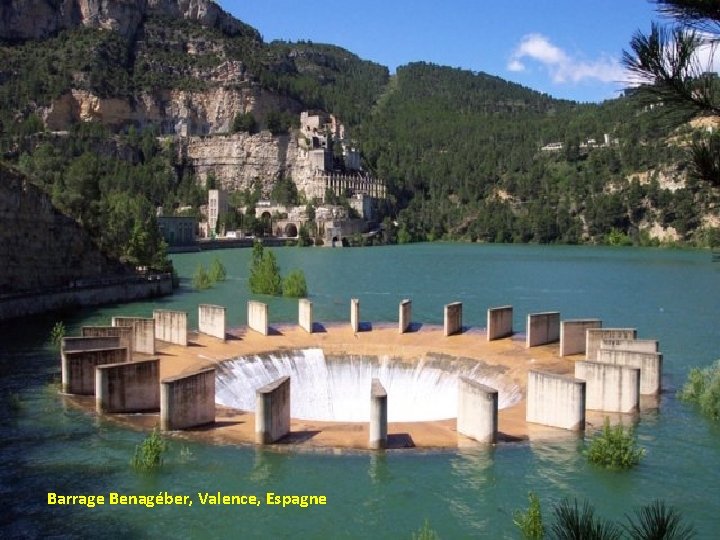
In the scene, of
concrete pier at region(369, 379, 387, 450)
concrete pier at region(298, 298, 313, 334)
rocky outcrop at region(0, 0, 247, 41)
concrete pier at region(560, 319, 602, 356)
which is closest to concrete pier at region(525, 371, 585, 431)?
concrete pier at region(369, 379, 387, 450)

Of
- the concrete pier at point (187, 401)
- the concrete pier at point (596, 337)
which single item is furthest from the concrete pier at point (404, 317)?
the concrete pier at point (187, 401)

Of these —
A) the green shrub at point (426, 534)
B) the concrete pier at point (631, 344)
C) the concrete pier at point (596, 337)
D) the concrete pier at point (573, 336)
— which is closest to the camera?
the green shrub at point (426, 534)

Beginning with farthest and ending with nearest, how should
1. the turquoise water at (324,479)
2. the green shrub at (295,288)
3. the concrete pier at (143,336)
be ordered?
1. the green shrub at (295,288)
2. the concrete pier at (143,336)
3. the turquoise water at (324,479)

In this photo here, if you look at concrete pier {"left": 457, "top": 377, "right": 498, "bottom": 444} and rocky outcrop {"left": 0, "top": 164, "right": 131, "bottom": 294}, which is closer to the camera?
concrete pier {"left": 457, "top": 377, "right": 498, "bottom": 444}

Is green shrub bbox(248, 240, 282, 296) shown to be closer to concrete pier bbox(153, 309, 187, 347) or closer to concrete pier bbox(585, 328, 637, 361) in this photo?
concrete pier bbox(153, 309, 187, 347)

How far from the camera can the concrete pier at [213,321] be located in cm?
3412

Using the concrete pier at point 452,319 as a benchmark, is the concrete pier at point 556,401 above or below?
below

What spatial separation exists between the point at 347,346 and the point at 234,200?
6258 inches

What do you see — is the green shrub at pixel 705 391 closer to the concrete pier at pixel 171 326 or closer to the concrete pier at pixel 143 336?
the concrete pier at pixel 171 326

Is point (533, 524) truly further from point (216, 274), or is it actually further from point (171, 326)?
point (216, 274)

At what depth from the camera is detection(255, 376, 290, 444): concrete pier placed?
67.5ft

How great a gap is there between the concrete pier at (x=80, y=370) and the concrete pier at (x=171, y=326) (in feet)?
20.4

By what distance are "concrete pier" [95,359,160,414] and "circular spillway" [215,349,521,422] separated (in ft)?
9.74

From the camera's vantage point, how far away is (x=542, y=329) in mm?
32531
